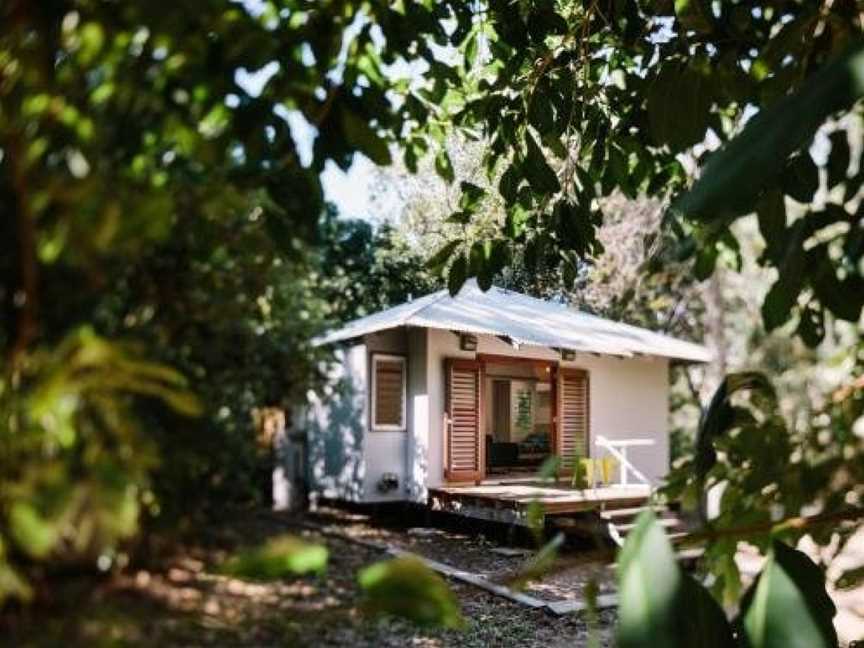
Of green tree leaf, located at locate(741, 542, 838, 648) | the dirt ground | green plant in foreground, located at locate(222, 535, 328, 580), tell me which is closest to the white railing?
green tree leaf, located at locate(741, 542, 838, 648)

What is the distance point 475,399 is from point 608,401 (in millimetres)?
461

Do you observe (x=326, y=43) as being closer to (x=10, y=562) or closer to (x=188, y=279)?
(x=188, y=279)

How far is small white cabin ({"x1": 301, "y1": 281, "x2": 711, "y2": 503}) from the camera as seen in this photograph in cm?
128

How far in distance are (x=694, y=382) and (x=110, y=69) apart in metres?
2.85

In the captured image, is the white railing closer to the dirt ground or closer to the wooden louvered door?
the wooden louvered door

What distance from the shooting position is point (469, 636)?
127cm

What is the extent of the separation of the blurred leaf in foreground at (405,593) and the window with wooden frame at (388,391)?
0.69 metres

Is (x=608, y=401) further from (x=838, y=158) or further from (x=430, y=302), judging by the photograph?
(x=838, y=158)

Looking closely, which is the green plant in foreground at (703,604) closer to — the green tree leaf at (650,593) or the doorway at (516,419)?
the green tree leaf at (650,593)

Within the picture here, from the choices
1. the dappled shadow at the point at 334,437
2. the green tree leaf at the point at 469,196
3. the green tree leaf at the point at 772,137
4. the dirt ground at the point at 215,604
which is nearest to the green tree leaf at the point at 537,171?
the green tree leaf at the point at 469,196

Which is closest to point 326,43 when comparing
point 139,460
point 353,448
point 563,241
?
point 139,460

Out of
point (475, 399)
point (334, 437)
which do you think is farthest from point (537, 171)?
point (334, 437)

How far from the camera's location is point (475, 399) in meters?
1.46

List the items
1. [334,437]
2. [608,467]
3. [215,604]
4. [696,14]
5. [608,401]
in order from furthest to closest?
[608,401], [608,467], [696,14], [334,437], [215,604]
